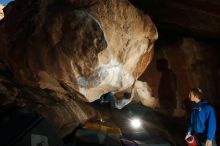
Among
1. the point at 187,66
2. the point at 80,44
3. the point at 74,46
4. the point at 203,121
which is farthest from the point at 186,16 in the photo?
the point at 74,46

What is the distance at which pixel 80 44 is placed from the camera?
6711 millimetres

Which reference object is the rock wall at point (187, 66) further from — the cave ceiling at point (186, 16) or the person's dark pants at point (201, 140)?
the person's dark pants at point (201, 140)

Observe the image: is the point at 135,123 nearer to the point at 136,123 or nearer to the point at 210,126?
the point at 136,123

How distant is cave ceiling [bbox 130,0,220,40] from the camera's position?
7996 millimetres

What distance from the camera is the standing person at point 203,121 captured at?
6660mm

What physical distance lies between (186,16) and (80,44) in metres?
3.50

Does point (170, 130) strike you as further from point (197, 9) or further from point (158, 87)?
point (197, 9)

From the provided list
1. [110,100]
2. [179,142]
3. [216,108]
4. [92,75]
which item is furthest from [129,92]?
[216,108]

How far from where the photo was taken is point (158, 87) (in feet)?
32.8

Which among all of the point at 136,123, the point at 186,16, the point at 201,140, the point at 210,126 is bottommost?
the point at 136,123

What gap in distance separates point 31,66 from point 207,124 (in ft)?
13.6

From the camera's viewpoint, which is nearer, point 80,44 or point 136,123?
point 80,44

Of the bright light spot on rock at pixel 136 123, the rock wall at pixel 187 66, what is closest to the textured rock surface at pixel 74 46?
the rock wall at pixel 187 66

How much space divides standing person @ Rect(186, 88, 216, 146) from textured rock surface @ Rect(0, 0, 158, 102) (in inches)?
65.5
